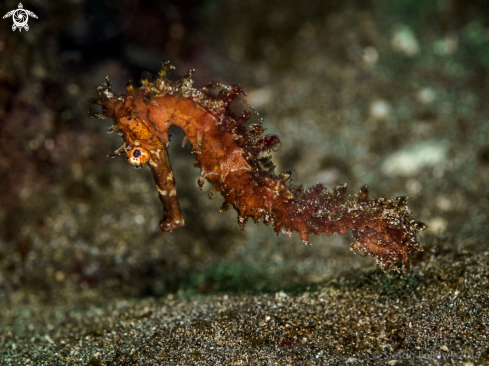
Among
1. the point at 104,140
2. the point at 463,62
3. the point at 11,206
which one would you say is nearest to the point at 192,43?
the point at 104,140

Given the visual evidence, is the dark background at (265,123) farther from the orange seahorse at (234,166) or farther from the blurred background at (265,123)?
the orange seahorse at (234,166)

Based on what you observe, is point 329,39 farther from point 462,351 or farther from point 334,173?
point 462,351

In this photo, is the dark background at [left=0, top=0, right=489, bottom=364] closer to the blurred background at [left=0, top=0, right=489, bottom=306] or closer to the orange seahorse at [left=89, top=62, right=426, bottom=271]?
the blurred background at [left=0, top=0, right=489, bottom=306]

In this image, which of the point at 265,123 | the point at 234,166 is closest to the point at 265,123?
the point at 265,123

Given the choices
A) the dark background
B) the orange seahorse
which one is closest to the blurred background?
the dark background

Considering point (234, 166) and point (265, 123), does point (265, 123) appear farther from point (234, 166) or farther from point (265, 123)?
A: point (234, 166)
